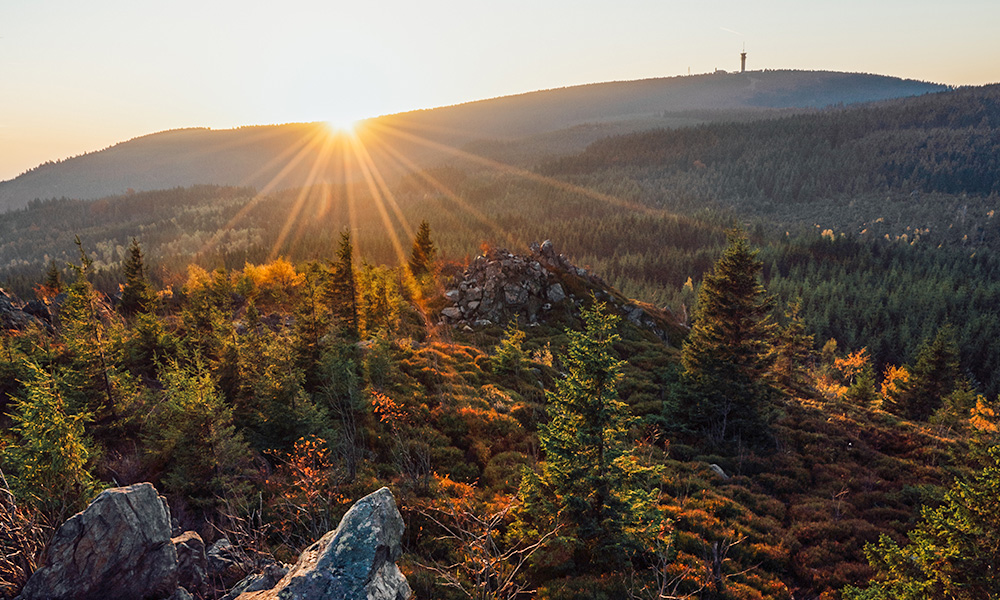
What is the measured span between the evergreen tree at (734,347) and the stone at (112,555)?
25.9m

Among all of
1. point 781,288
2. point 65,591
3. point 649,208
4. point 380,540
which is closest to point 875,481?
point 380,540

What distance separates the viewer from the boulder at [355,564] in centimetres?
668

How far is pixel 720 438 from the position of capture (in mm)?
24875

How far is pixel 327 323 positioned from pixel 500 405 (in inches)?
466

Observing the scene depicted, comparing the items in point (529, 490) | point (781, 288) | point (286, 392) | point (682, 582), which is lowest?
point (781, 288)

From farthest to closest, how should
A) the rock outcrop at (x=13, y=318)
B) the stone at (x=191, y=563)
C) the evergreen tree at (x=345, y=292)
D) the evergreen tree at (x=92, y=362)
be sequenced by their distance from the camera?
the evergreen tree at (x=345, y=292) → the rock outcrop at (x=13, y=318) → the evergreen tree at (x=92, y=362) → the stone at (x=191, y=563)

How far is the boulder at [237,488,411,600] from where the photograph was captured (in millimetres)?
6680

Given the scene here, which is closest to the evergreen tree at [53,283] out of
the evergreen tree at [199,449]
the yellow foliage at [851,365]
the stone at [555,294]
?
the evergreen tree at [199,449]

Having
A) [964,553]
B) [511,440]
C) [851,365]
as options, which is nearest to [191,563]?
[511,440]

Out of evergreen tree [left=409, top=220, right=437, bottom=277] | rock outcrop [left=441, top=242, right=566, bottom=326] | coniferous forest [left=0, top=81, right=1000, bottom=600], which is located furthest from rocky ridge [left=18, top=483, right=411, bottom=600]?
evergreen tree [left=409, top=220, right=437, bottom=277]

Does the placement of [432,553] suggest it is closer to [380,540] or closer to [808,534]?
[380,540]

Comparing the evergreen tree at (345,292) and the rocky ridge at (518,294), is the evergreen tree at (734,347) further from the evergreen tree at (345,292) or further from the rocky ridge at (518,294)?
the evergreen tree at (345,292)

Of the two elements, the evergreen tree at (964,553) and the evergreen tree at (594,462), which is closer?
the evergreen tree at (964,553)

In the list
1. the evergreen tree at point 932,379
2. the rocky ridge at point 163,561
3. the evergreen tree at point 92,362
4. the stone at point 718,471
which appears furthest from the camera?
the evergreen tree at point 932,379
